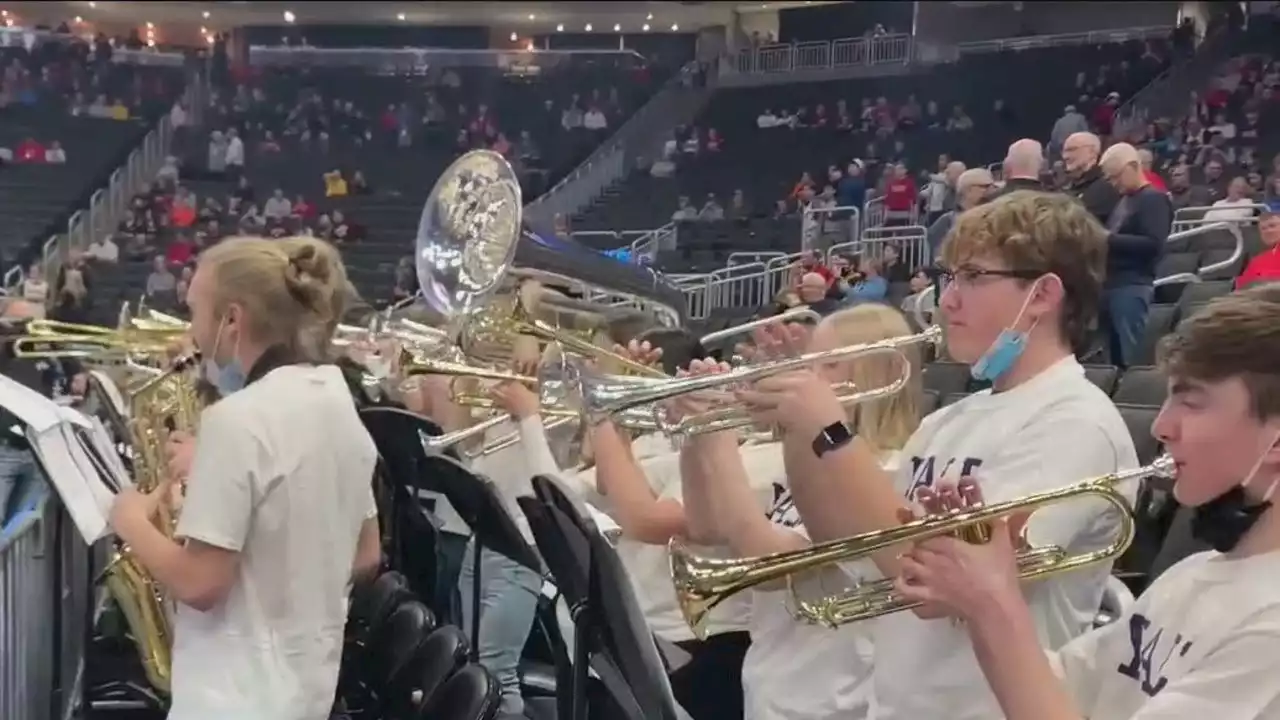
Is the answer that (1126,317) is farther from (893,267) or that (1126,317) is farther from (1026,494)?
(893,267)

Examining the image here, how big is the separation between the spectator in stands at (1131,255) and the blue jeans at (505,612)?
287cm

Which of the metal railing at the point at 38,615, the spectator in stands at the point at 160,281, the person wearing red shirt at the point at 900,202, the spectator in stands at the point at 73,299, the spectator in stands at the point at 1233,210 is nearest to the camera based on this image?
the metal railing at the point at 38,615

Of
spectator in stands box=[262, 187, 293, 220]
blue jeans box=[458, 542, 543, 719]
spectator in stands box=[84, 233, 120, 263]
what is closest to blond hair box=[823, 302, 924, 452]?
blue jeans box=[458, 542, 543, 719]

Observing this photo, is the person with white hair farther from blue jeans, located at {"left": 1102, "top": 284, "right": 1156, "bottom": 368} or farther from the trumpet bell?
the trumpet bell

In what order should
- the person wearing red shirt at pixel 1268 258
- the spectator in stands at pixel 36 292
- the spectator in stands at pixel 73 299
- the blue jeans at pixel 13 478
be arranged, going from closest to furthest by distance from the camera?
the blue jeans at pixel 13 478, the person wearing red shirt at pixel 1268 258, the spectator in stands at pixel 36 292, the spectator in stands at pixel 73 299

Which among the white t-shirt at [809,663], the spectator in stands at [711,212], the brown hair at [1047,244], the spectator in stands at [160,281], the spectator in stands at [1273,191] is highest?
the brown hair at [1047,244]

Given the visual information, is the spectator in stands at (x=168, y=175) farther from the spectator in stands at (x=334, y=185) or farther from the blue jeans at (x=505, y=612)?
the blue jeans at (x=505, y=612)

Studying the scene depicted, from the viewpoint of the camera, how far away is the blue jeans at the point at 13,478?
3.58 m

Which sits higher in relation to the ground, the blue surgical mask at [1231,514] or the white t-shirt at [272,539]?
the blue surgical mask at [1231,514]

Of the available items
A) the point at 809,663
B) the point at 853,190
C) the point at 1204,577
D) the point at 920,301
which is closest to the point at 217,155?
the point at 853,190

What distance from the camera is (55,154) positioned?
1748 cm

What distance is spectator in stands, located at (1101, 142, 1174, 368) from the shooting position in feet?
18.0

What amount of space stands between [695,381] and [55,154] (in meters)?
17.1

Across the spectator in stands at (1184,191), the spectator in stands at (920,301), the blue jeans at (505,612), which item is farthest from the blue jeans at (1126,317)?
the spectator in stands at (1184,191)
